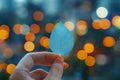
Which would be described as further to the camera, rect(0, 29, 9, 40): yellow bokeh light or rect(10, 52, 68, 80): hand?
rect(0, 29, 9, 40): yellow bokeh light

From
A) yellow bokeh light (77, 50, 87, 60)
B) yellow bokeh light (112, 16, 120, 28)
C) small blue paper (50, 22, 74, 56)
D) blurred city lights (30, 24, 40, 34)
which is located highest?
small blue paper (50, 22, 74, 56)

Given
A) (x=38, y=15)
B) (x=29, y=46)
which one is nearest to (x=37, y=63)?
(x=29, y=46)

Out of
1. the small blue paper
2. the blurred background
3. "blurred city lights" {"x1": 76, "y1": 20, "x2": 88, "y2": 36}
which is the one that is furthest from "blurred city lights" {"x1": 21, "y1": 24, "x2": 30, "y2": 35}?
the small blue paper

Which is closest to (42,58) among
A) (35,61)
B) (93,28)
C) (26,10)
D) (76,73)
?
(35,61)

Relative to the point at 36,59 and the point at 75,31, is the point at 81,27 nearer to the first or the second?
the point at 75,31

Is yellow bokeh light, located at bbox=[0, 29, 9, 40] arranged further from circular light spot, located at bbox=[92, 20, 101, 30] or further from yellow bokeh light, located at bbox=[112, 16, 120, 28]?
yellow bokeh light, located at bbox=[112, 16, 120, 28]

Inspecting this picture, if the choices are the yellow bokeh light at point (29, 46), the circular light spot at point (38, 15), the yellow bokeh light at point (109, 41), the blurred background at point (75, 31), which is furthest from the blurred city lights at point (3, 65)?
the yellow bokeh light at point (109, 41)

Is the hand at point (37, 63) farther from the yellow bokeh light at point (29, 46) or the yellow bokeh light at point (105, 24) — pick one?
the yellow bokeh light at point (105, 24)
